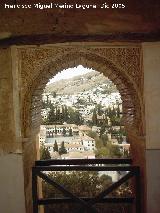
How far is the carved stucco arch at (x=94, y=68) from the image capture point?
468 cm

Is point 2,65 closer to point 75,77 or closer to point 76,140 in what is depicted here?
point 76,140

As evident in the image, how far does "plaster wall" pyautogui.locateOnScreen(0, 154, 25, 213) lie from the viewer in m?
4.69

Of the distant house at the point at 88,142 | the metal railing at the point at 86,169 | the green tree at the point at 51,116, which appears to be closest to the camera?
the metal railing at the point at 86,169

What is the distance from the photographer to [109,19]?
436cm

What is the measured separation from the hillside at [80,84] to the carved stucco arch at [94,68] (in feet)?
107

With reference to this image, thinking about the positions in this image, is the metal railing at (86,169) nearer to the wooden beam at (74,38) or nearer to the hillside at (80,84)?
the wooden beam at (74,38)

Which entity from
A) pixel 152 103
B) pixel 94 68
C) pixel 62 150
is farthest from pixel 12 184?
pixel 62 150

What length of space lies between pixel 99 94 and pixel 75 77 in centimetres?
1185

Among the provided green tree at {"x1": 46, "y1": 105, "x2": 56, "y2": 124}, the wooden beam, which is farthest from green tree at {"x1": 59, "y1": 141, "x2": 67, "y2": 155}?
the wooden beam

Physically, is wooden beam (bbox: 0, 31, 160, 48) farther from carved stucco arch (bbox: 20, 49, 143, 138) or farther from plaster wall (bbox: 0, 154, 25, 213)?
plaster wall (bbox: 0, 154, 25, 213)

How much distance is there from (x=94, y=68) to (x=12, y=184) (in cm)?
224

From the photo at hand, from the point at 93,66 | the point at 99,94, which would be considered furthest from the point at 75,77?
the point at 93,66

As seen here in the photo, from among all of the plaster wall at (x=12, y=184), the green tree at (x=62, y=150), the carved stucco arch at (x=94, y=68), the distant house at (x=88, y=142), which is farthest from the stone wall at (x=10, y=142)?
the distant house at (x=88, y=142)

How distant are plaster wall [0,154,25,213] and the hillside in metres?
33.3
